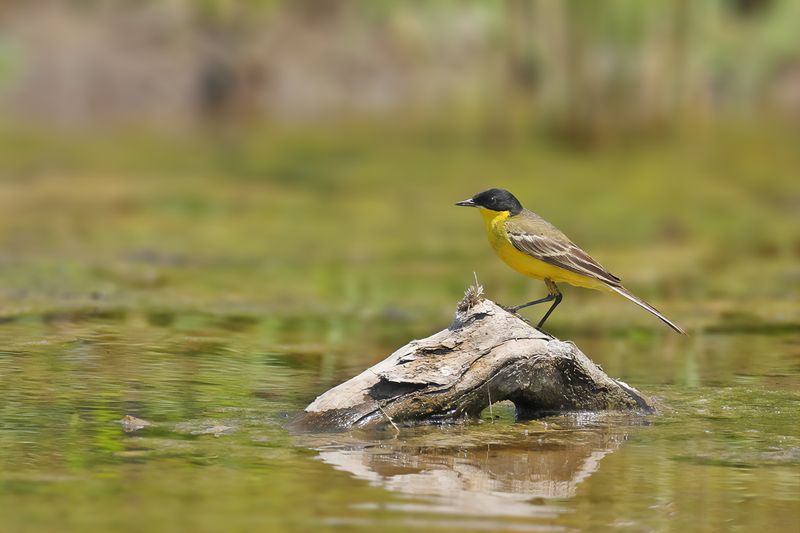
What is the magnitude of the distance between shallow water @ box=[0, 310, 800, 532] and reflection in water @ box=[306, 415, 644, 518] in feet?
0.05

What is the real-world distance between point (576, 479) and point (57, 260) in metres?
8.60

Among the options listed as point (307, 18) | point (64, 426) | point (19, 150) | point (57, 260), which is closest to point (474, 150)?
point (19, 150)

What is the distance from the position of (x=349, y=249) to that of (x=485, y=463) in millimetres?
8974

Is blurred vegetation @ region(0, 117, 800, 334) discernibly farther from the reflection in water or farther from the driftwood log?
the reflection in water

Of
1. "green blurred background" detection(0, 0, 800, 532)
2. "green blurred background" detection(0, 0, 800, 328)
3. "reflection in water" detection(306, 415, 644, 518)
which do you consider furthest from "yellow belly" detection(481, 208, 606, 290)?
"green blurred background" detection(0, 0, 800, 328)

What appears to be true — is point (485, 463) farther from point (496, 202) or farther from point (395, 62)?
point (395, 62)

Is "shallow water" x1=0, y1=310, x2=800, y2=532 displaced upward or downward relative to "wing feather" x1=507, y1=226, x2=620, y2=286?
downward

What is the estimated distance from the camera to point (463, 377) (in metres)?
7.27

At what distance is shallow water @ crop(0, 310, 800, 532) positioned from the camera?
550 cm

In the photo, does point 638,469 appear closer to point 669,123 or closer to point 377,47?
point 669,123

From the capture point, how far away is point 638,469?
6410 millimetres

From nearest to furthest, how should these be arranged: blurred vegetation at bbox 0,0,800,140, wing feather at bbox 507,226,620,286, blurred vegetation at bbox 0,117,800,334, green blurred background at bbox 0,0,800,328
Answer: wing feather at bbox 507,226,620,286 < blurred vegetation at bbox 0,117,800,334 < green blurred background at bbox 0,0,800,328 < blurred vegetation at bbox 0,0,800,140

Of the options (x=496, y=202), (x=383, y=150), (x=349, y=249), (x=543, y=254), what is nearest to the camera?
(x=543, y=254)

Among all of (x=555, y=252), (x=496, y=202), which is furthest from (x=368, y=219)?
(x=555, y=252)
